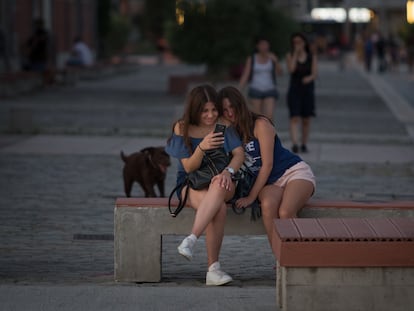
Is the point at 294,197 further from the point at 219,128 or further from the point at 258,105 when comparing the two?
the point at 258,105

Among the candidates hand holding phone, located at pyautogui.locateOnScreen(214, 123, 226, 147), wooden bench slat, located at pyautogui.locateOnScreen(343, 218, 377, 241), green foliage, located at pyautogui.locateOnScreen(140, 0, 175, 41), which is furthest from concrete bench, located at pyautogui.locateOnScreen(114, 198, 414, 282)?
green foliage, located at pyautogui.locateOnScreen(140, 0, 175, 41)

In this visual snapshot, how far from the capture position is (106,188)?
13.6 m

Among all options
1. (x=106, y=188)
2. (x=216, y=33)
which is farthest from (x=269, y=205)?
(x=216, y=33)

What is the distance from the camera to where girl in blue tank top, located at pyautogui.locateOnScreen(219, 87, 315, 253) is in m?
8.38

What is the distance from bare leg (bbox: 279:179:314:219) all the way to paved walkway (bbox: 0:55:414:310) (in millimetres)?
542

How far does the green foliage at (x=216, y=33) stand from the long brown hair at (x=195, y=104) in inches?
865

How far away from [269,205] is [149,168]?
3.53 m

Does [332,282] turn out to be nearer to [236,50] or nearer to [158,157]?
[158,157]

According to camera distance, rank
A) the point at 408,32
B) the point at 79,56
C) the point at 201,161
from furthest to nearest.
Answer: the point at 408,32 → the point at 79,56 → the point at 201,161

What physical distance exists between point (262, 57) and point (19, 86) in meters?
14.8

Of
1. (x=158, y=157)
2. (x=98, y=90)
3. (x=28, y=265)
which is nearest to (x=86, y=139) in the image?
(x=158, y=157)

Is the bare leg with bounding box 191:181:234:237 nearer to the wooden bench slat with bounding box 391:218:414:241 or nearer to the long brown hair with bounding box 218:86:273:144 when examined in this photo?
the long brown hair with bounding box 218:86:273:144

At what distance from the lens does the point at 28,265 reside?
30.2 ft

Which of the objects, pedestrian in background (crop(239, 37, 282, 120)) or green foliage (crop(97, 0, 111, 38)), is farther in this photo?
green foliage (crop(97, 0, 111, 38))
